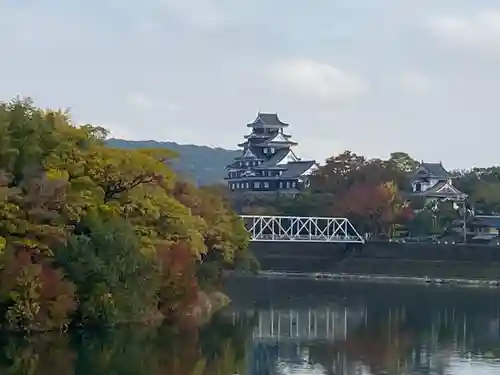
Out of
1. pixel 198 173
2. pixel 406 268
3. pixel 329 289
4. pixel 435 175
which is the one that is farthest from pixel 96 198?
pixel 198 173

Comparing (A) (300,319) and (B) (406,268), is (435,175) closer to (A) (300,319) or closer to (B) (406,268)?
(B) (406,268)

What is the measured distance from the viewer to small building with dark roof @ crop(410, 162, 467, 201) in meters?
61.5

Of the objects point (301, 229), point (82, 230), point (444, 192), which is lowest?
point (82, 230)

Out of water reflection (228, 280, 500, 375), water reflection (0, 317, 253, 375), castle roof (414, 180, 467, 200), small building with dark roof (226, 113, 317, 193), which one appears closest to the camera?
water reflection (0, 317, 253, 375)

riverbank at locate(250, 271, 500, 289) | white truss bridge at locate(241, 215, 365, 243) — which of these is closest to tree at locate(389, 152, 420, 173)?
white truss bridge at locate(241, 215, 365, 243)

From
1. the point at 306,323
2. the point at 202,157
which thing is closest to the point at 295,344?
the point at 306,323

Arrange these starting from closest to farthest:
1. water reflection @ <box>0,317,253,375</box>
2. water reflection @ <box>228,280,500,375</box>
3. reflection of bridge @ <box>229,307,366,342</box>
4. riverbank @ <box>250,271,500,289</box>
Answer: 1. water reflection @ <box>0,317,253,375</box>
2. water reflection @ <box>228,280,500,375</box>
3. reflection of bridge @ <box>229,307,366,342</box>
4. riverbank @ <box>250,271,500,289</box>

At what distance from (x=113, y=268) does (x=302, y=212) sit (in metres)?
37.1

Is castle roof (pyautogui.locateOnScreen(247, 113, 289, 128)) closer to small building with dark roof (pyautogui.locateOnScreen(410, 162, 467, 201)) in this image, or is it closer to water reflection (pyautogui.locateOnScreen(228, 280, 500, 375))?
small building with dark roof (pyautogui.locateOnScreen(410, 162, 467, 201))

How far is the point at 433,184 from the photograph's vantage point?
64438mm

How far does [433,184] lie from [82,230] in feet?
140

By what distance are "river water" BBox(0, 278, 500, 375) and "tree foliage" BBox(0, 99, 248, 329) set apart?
2.50 feet

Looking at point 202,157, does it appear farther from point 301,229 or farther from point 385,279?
point 385,279

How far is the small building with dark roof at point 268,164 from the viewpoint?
230 ft
